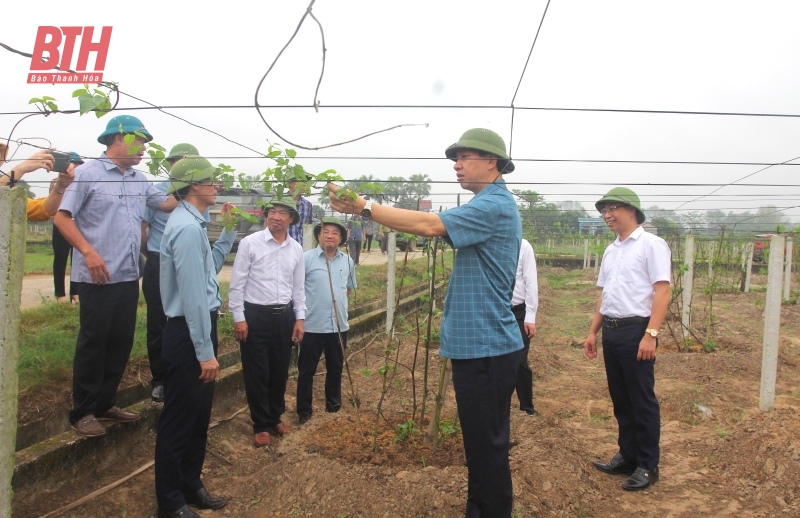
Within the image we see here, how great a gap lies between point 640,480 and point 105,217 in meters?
3.55

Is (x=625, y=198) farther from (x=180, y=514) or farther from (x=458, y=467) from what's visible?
(x=180, y=514)

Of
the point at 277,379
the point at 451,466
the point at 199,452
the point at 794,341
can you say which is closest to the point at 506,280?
the point at 451,466

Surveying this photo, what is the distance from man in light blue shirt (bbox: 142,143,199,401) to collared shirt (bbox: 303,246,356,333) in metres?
1.13

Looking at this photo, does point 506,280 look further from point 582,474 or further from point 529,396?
point 529,396

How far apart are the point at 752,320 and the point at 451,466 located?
10396 millimetres

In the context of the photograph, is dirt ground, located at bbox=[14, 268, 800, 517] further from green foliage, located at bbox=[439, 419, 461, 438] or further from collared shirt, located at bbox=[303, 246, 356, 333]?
collared shirt, located at bbox=[303, 246, 356, 333]

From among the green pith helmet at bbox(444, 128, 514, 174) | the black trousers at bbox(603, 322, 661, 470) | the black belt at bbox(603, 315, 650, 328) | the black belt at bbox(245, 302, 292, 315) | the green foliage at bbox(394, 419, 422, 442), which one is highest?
the green pith helmet at bbox(444, 128, 514, 174)

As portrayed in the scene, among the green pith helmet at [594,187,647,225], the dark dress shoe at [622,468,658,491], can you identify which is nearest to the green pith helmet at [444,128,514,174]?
the green pith helmet at [594,187,647,225]

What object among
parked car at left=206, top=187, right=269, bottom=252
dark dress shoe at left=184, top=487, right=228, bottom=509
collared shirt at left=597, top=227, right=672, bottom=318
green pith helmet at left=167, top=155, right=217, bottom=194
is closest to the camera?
green pith helmet at left=167, top=155, right=217, bottom=194

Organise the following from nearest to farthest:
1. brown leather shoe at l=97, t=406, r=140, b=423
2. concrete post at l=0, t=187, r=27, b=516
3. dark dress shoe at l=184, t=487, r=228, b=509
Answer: concrete post at l=0, t=187, r=27, b=516, dark dress shoe at l=184, t=487, r=228, b=509, brown leather shoe at l=97, t=406, r=140, b=423

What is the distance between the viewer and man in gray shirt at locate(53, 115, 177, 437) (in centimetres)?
328

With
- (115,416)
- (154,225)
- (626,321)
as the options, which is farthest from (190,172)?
(626,321)

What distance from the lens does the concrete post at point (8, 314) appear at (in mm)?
1987

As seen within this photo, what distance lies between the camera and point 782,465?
3.75 metres
